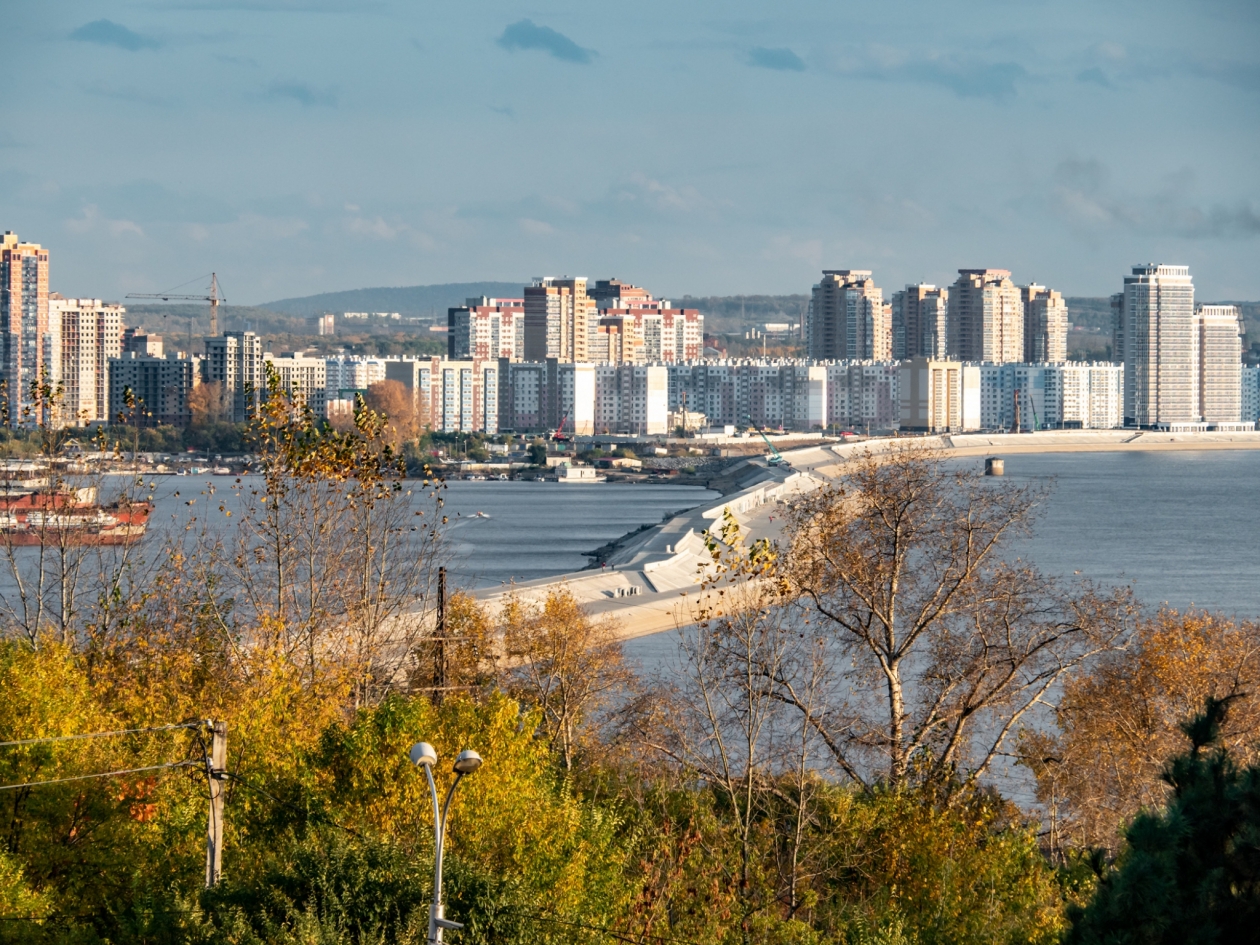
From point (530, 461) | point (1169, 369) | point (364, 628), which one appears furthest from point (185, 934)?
point (1169, 369)

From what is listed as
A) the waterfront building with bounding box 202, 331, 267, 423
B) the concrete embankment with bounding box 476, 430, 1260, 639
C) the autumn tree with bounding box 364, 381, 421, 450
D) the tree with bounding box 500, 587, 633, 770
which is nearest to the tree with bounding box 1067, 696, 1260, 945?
the concrete embankment with bounding box 476, 430, 1260, 639

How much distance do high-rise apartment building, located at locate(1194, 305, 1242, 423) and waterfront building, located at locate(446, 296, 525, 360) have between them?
47.8 m

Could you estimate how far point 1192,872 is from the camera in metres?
3.59

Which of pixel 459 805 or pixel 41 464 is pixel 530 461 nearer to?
pixel 41 464

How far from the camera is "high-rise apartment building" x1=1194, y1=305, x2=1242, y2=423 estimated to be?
102938 millimetres

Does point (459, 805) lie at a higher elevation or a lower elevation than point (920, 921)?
higher

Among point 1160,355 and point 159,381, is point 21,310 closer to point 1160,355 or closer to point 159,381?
point 159,381

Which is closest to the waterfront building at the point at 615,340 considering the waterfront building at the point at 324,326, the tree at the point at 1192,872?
the waterfront building at the point at 324,326

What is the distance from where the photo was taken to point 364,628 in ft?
30.4

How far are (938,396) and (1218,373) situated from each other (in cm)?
2312

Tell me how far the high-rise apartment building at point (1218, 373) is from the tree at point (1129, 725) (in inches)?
3917

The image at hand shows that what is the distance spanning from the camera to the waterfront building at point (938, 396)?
308 ft

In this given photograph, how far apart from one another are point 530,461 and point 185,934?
6393 centimetres

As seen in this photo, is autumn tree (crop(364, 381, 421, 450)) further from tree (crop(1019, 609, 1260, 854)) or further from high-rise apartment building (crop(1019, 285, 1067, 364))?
high-rise apartment building (crop(1019, 285, 1067, 364))
